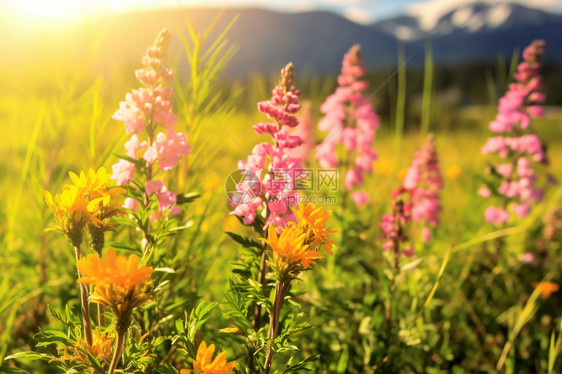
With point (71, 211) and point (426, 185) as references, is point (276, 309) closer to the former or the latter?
point (71, 211)

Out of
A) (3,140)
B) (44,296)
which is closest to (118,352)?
(44,296)

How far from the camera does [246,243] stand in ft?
4.26

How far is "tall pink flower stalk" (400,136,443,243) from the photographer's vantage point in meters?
2.62

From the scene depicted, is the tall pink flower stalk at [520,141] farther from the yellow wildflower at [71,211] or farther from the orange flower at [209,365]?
the yellow wildflower at [71,211]

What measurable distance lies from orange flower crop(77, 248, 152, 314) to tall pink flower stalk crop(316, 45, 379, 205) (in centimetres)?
206

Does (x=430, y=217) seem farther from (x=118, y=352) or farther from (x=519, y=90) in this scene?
(x=118, y=352)

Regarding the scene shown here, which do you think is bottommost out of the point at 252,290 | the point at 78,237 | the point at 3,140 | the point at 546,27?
the point at 252,290

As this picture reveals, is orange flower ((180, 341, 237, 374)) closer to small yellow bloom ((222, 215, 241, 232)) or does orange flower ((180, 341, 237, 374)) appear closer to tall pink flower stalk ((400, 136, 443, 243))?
small yellow bloom ((222, 215, 241, 232))

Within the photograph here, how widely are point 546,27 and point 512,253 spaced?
9093cm

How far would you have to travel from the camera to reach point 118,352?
0.94m

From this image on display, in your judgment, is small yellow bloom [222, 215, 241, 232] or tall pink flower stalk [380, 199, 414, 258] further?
small yellow bloom [222, 215, 241, 232]

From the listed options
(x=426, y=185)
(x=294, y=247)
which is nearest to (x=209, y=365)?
(x=294, y=247)
